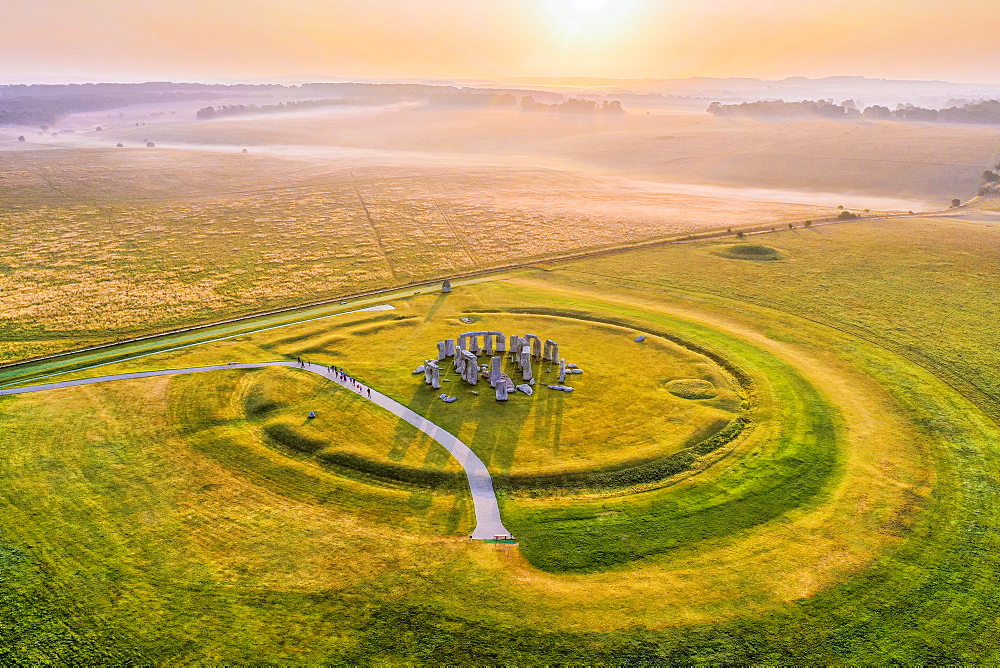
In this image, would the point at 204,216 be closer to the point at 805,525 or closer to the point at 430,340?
the point at 430,340

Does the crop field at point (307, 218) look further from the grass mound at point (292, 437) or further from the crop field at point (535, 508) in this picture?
the grass mound at point (292, 437)

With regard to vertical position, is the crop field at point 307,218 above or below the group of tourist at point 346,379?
above

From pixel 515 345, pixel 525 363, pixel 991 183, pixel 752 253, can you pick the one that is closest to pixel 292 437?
pixel 525 363

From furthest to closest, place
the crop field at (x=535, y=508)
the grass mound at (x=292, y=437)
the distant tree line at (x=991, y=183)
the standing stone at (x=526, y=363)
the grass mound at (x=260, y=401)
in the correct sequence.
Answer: the distant tree line at (x=991, y=183), the standing stone at (x=526, y=363), the grass mound at (x=260, y=401), the grass mound at (x=292, y=437), the crop field at (x=535, y=508)

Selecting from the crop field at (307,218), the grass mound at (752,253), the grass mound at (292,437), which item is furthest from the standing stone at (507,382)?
the grass mound at (752,253)

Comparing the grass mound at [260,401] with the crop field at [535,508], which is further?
the grass mound at [260,401]

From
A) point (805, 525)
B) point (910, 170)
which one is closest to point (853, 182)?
point (910, 170)

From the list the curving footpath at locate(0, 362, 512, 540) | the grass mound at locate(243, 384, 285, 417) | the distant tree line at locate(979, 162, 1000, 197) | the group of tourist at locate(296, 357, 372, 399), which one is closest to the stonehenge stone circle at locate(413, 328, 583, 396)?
the curving footpath at locate(0, 362, 512, 540)
